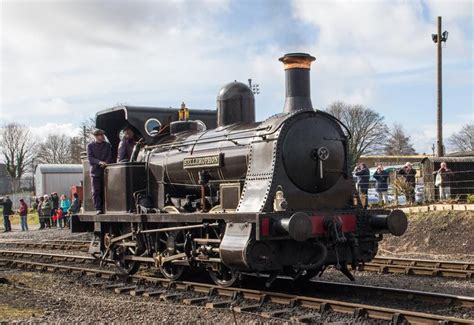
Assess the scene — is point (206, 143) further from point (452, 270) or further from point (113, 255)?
point (452, 270)

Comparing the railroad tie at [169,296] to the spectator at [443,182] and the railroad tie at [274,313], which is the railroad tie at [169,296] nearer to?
the railroad tie at [274,313]

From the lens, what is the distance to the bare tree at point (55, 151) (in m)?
77.6

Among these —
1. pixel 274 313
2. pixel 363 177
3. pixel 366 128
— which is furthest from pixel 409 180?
pixel 366 128

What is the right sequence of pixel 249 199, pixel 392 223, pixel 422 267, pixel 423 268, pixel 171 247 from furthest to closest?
pixel 422 267
pixel 423 268
pixel 171 247
pixel 392 223
pixel 249 199

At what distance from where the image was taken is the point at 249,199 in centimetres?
835

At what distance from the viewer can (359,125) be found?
63.9 meters

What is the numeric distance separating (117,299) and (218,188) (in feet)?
7.32

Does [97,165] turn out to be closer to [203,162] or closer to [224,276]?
[203,162]

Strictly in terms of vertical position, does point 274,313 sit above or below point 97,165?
below

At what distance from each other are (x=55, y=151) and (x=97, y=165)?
7223 cm

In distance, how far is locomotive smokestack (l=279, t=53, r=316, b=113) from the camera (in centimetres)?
889

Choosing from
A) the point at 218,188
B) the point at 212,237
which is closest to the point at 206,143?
the point at 218,188

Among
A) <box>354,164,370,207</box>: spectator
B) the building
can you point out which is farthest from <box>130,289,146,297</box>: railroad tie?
the building

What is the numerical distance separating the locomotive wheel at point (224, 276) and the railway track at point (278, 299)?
0.21m
